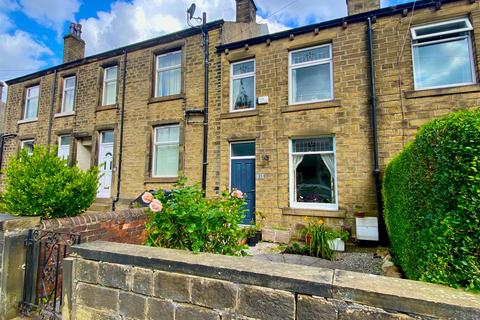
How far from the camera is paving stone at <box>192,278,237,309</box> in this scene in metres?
1.61

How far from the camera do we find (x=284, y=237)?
22.2 ft

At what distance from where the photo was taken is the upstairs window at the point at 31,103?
13.5m

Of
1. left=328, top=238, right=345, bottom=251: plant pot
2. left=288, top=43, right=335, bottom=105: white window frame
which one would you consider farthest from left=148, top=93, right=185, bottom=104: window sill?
left=328, top=238, right=345, bottom=251: plant pot

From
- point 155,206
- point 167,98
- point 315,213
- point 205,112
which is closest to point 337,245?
point 315,213

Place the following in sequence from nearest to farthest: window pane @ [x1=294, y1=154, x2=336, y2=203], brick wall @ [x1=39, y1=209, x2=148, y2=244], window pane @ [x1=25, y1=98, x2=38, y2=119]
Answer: brick wall @ [x1=39, y1=209, x2=148, y2=244], window pane @ [x1=294, y1=154, x2=336, y2=203], window pane @ [x1=25, y1=98, x2=38, y2=119]

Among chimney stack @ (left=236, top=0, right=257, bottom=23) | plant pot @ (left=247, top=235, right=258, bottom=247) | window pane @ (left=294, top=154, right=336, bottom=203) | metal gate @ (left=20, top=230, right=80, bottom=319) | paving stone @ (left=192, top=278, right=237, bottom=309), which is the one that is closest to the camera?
paving stone @ (left=192, top=278, right=237, bottom=309)

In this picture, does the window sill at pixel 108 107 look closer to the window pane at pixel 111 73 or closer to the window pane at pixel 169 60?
the window pane at pixel 111 73

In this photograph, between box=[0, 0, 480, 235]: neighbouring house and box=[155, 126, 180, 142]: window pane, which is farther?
box=[155, 126, 180, 142]: window pane

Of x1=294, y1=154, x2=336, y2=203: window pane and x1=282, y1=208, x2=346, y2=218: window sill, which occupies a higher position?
x1=294, y1=154, x2=336, y2=203: window pane

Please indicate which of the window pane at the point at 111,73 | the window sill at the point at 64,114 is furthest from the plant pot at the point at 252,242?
the window sill at the point at 64,114

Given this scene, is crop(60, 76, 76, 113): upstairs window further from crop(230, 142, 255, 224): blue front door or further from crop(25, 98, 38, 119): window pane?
crop(230, 142, 255, 224): blue front door

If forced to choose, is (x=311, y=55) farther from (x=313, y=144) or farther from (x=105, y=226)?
(x=105, y=226)

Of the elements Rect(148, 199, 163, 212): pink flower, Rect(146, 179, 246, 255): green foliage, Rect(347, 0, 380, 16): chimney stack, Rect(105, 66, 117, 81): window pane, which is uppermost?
Rect(347, 0, 380, 16): chimney stack

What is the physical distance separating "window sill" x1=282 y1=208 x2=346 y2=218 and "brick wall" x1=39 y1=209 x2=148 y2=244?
431 cm
